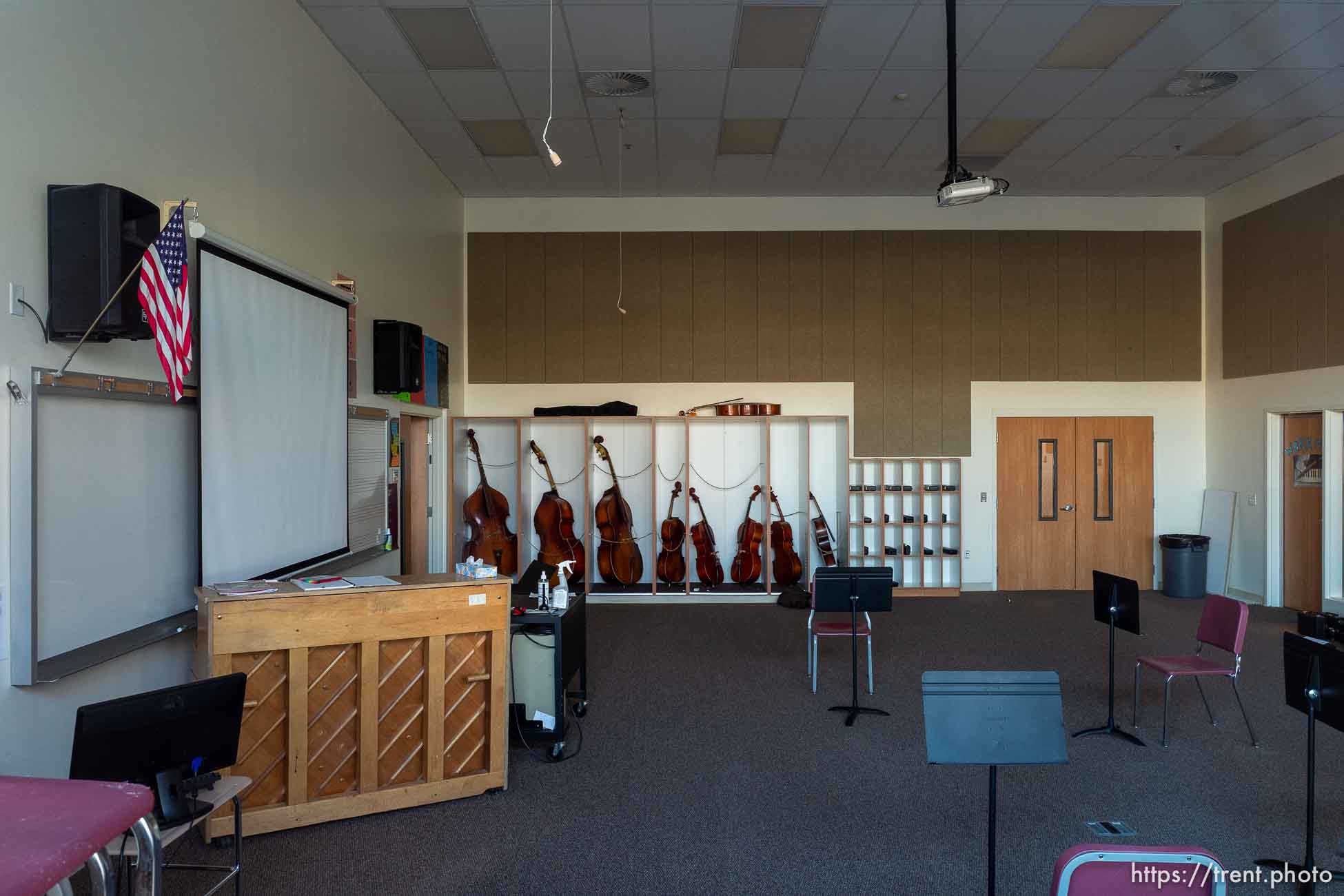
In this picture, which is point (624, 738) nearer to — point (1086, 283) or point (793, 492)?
point (793, 492)

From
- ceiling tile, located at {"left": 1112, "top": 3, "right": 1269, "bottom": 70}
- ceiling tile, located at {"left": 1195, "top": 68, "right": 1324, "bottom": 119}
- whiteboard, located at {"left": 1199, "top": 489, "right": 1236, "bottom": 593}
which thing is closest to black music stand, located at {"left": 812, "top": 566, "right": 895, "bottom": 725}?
ceiling tile, located at {"left": 1112, "top": 3, "right": 1269, "bottom": 70}

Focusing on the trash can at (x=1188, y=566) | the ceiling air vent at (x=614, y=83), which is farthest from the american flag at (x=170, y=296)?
the trash can at (x=1188, y=566)

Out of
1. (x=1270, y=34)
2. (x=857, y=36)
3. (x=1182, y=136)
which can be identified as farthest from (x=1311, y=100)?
(x=857, y=36)

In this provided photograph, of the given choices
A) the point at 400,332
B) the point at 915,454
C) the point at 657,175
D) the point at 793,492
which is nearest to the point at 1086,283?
the point at 915,454

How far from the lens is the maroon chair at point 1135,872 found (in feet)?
4.92

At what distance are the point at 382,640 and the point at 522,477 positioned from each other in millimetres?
5111

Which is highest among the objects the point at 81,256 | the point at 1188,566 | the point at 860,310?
the point at 860,310

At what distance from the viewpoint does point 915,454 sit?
852 centimetres

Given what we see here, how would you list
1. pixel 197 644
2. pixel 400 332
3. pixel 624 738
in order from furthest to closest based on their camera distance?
pixel 400 332 → pixel 624 738 → pixel 197 644

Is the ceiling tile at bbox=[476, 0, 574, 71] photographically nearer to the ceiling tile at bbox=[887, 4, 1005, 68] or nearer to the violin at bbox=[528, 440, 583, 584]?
the ceiling tile at bbox=[887, 4, 1005, 68]

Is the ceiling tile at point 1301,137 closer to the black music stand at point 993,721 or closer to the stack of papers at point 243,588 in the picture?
the black music stand at point 993,721

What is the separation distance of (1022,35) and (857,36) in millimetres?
1092

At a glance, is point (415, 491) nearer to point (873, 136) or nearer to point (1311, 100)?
point (873, 136)

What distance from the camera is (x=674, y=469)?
8.49 metres
